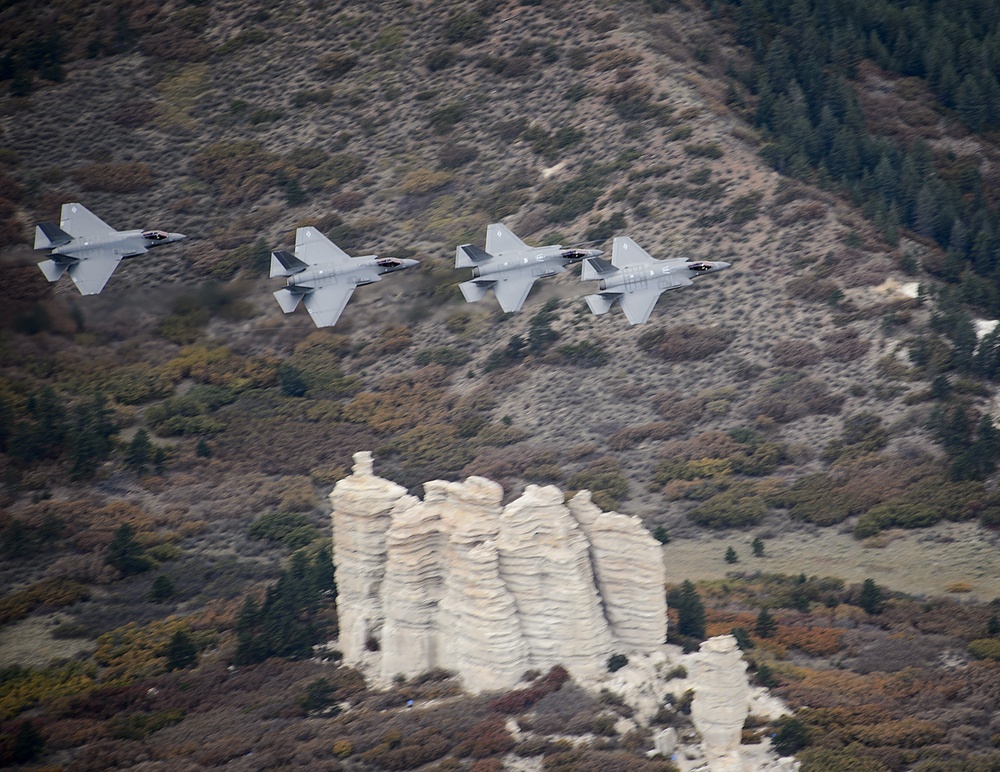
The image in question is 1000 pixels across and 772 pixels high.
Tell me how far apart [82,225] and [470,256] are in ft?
76.7

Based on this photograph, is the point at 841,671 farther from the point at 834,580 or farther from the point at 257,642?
the point at 257,642

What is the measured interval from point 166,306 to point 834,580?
48.4 m

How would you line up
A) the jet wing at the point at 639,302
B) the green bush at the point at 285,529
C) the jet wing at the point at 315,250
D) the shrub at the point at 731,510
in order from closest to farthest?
the jet wing at the point at 315,250, the jet wing at the point at 639,302, the green bush at the point at 285,529, the shrub at the point at 731,510

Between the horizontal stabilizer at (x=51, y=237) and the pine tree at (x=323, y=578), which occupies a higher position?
the horizontal stabilizer at (x=51, y=237)

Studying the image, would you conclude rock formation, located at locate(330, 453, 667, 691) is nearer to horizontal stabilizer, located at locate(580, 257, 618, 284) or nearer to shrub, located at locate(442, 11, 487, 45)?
horizontal stabilizer, located at locate(580, 257, 618, 284)

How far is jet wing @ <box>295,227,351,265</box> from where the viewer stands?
86438 mm

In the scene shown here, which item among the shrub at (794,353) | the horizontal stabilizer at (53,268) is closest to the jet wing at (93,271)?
the horizontal stabilizer at (53,268)

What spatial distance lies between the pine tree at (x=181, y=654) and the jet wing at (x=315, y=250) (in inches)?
911

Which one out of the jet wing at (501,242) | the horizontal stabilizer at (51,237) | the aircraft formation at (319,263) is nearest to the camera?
the aircraft formation at (319,263)

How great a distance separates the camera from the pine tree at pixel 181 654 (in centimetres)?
8338

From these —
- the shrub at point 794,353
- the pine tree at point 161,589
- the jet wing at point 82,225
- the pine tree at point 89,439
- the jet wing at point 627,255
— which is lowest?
the pine tree at point 161,589

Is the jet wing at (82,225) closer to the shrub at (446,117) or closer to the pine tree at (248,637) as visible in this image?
the pine tree at (248,637)

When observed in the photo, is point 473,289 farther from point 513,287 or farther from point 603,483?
point 603,483

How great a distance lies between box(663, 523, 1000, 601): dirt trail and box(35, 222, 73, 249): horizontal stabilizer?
42.6 meters
